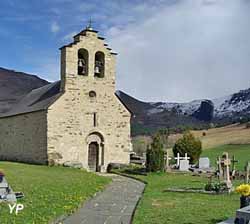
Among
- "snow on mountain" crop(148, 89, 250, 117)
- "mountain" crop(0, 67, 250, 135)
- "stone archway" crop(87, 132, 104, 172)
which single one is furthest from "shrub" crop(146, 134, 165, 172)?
"snow on mountain" crop(148, 89, 250, 117)

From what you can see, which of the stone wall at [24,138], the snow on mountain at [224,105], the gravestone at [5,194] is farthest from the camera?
the snow on mountain at [224,105]

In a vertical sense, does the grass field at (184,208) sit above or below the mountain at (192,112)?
below

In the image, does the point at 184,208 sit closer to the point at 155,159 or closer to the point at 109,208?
the point at 109,208

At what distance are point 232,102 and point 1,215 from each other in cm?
13539

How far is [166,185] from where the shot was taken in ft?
68.6

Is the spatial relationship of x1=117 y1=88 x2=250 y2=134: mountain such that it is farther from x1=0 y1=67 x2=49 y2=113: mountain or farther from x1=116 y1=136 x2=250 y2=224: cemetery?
x1=116 y1=136 x2=250 y2=224: cemetery

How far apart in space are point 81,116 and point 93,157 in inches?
→ 137

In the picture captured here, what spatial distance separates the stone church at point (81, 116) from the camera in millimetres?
32594

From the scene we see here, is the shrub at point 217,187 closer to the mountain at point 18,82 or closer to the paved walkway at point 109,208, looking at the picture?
the paved walkway at point 109,208

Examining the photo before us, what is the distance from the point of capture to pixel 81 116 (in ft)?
110

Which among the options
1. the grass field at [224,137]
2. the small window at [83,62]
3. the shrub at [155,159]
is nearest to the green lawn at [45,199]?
the shrub at [155,159]

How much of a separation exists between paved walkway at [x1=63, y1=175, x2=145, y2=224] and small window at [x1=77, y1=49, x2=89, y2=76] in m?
16.5

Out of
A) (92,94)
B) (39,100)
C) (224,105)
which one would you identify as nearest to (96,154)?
(92,94)

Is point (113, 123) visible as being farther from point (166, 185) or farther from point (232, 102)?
point (232, 102)
